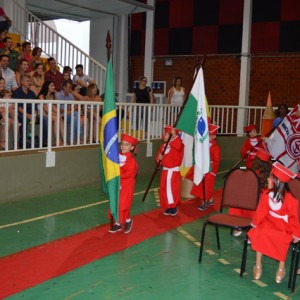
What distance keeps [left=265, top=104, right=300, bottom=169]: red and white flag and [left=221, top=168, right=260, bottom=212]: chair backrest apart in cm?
234

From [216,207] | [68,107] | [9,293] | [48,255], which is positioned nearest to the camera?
[9,293]

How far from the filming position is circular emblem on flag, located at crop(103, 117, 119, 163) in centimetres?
530

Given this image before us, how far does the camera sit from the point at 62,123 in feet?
26.3

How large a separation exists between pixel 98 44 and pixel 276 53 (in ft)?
19.7

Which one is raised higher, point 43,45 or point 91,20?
point 91,20

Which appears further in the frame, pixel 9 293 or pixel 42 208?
pixel 42 208

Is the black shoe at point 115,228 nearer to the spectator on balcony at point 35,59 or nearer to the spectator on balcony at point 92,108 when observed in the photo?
Result: the spectator on balcony at point 92,108

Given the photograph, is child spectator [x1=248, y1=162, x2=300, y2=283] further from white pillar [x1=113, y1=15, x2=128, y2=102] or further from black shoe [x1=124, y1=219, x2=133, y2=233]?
white pillar [x1=113, y1=15, x2=128, y2=102]

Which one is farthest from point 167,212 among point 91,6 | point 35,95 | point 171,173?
point 91,6

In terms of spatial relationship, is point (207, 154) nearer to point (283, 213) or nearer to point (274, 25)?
point (283, 213)

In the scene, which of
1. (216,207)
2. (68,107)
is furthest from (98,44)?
(216,207)

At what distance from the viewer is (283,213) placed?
161 inches

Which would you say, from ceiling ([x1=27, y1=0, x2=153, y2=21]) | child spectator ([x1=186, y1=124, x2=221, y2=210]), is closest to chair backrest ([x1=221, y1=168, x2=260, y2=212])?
child spectator ([x1=186, y1=124, x2=221, y2=210])

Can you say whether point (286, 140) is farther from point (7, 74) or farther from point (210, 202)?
point (7, 74)
